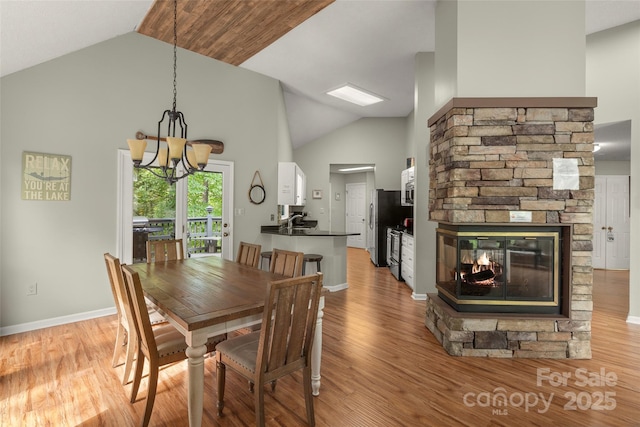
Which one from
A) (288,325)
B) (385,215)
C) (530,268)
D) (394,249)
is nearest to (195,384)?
(288,325)

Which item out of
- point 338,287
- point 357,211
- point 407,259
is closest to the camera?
point 338,287

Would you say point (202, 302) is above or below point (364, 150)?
below

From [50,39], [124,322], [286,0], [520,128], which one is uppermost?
[286,0]

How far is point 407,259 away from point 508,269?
2.44m

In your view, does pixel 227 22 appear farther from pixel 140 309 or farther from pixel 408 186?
pixel 408 186

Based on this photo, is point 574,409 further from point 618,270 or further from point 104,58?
point 618,270

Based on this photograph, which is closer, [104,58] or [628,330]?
→ [628,330]

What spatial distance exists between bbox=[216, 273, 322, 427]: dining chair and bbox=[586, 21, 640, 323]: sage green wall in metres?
4.05

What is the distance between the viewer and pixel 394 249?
6016 mm

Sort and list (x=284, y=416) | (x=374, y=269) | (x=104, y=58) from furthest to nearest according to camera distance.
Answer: (x=374, y=269)
(x=104, y=58)
(x=284, y=416)

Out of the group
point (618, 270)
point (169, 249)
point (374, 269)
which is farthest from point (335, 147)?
point (618, 270)

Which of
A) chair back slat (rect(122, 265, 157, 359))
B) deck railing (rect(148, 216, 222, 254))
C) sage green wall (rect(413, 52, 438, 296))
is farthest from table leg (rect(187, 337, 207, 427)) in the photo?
sage green wall (rect(413, 52, 438, 296))

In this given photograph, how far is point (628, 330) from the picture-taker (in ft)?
11.1

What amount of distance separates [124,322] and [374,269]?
5064 mm
